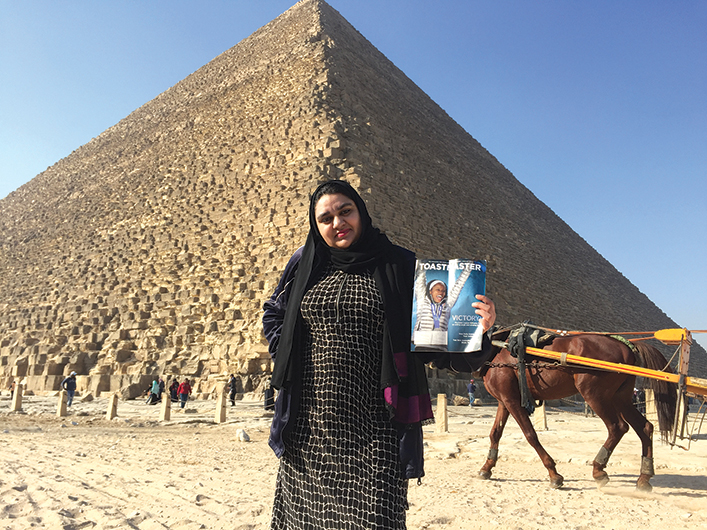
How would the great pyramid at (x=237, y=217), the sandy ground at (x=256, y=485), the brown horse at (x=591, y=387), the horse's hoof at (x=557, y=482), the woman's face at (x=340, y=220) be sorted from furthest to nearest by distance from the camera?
the great pyramid at (x=237, y=217)
the brown horse at (x=591, y=387)
the horse's hoof at (x=557, y=482)
the sandy ground at (x=256, y=485)
the woman's face at (x=340, y=220)

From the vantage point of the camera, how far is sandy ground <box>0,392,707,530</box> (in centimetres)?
296

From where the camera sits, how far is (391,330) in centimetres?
159

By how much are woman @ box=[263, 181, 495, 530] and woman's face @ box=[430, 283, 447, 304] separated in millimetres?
125

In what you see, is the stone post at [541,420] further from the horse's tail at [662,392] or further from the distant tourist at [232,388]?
the distant tourist at [232,388]

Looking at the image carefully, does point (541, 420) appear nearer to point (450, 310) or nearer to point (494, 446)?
point (494, 446)

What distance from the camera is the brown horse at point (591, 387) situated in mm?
4215

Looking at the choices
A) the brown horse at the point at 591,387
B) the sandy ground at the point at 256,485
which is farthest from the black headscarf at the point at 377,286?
the brown horse at the point at 591,387

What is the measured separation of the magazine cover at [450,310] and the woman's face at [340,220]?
366 millimetres

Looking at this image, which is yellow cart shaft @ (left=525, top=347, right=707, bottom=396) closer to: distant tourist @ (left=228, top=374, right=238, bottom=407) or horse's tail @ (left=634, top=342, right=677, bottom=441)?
horse's tail @ (left=634, top=342, right=677, bottom=441)

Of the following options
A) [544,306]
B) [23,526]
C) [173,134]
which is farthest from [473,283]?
[173,134]

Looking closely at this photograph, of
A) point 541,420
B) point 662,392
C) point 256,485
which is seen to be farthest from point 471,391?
point 256,485

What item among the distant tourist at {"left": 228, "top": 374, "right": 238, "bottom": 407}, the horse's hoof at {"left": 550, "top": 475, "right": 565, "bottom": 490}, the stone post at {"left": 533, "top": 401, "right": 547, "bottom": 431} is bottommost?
the distant tourist at {"left": 228, "top": 374, "right": 238, "bottom": 407}

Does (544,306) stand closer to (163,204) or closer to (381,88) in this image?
(381,88)

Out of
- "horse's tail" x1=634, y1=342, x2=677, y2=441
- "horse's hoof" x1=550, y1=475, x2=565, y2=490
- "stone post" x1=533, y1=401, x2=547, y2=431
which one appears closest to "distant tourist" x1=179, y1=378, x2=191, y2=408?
"stone post" x1=533, y1=401, x2=547, y2=431
